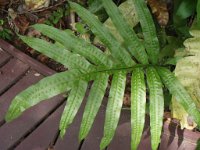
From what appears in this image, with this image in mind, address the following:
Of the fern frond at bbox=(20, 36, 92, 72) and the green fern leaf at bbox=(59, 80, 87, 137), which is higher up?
the fern frond at bbox=(20, 36, 92, 72)

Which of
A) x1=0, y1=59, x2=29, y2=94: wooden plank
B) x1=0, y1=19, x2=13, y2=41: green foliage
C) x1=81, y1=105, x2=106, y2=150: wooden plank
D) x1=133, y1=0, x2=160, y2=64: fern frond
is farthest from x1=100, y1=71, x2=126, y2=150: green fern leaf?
x1=0, y1=19, x2=13, y2=41: green foliage

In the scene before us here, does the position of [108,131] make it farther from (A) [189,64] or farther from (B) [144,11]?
(B) [144,11]

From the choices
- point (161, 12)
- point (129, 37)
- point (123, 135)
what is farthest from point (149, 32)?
point (123, 135)

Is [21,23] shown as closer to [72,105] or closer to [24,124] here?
[24,124]

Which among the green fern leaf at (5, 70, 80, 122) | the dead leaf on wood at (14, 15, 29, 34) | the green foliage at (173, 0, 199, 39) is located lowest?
the green fern leaf at (5, 70, 80, 122)

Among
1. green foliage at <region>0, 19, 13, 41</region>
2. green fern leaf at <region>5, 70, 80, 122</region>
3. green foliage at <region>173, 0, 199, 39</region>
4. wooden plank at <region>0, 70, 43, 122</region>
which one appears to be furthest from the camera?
green foliage at <region>0, 19, 13, 41</region>

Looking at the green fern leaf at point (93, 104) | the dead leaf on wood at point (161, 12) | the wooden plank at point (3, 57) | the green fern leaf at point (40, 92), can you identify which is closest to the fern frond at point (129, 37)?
the green fern leaf at point (93, 104)

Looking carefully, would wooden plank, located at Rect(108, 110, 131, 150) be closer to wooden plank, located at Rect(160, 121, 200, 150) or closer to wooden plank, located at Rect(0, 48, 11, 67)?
wooden plank, located at Rect(160, 121, 200, 150)
